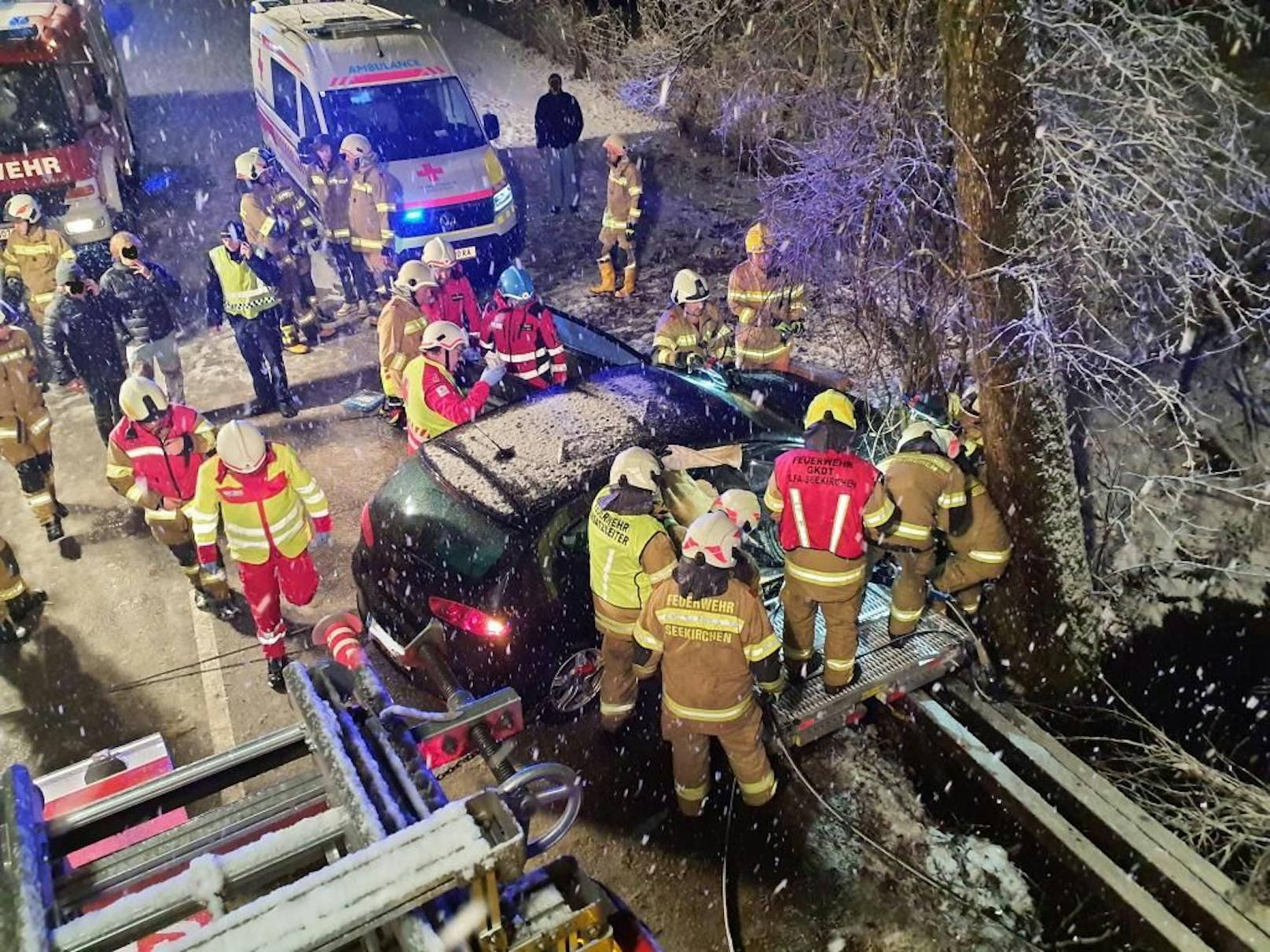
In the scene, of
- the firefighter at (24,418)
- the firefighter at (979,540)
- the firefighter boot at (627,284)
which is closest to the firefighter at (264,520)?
the firefighter at (24,418)

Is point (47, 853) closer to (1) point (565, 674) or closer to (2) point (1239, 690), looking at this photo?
(1) point (565, 674)

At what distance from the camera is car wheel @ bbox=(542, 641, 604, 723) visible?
4.99 metres

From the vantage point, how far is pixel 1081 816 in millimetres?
4078

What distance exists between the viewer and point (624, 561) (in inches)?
173

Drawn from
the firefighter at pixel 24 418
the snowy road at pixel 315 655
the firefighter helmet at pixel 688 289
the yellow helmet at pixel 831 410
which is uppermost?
the yellow helmet at pixel 831 410

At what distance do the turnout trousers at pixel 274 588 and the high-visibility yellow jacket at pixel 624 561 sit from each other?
1.97m

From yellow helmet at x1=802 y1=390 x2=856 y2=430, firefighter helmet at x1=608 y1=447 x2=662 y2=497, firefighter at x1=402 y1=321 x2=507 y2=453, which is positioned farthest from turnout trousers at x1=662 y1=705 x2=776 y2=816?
firefighter at x1=402 y1=321 x2=507 y2=453

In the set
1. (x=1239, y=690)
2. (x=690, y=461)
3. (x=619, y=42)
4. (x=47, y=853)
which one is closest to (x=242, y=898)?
(x=47, y=853)

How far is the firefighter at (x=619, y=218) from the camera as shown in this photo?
10.7 meters

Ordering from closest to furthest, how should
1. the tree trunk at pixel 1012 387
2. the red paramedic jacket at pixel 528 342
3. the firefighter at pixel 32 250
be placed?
1. the tree trunk at pixel 1012 387
2. the red paramedic jacket at pixel 528 342
3. the firefighter at pixel 32 250

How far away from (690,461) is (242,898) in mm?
3336

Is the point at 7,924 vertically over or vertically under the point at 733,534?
over

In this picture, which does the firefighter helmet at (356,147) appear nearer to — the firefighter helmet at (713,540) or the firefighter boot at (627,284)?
the firefighter boot at (627,284)

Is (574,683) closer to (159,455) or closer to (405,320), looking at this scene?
(159,455)
